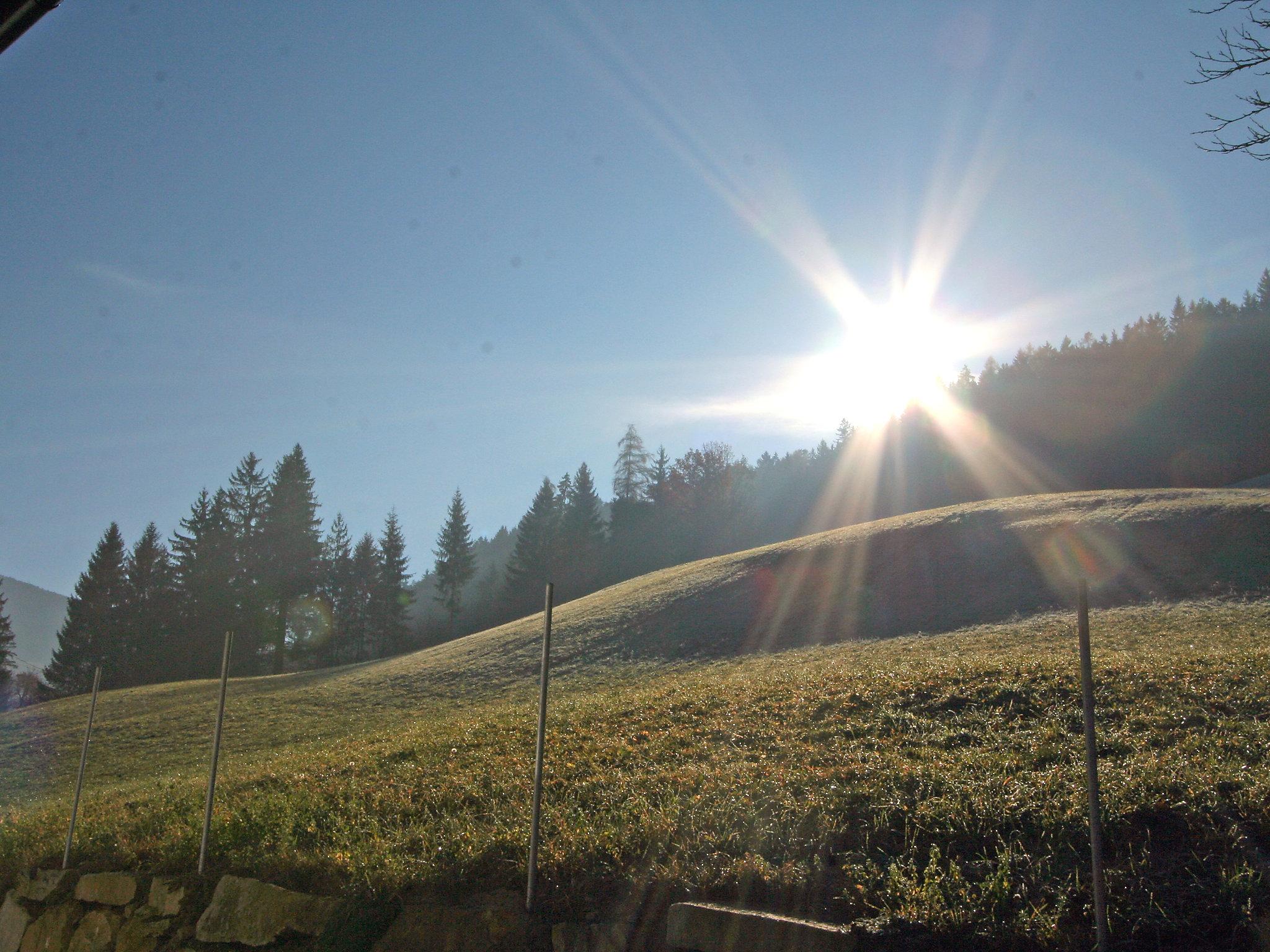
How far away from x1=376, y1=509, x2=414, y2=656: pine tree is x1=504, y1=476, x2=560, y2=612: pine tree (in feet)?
27.2

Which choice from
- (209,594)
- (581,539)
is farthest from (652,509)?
(209,594)

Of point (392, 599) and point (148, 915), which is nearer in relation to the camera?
point (148, 915)

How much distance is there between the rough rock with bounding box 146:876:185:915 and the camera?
7215 millimetres

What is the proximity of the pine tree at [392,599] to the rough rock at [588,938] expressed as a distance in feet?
195

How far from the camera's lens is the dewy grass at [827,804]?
184 inches

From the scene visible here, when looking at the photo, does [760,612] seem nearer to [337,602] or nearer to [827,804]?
[827,804]

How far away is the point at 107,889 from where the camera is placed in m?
7.89

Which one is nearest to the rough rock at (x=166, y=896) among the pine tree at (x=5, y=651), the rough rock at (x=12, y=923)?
the rough rock at (x=12, y=923)

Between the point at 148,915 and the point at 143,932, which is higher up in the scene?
the point at 148,915

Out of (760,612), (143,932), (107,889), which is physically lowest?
(143,932)

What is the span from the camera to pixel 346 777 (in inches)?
416

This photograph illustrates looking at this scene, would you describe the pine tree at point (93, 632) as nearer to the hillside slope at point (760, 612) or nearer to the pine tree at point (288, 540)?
the pine tree at point (288, 540)

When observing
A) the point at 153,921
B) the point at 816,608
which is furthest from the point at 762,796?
the point at 816,608

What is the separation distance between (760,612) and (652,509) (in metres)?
49.2
